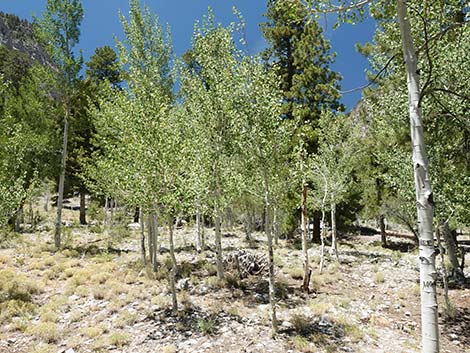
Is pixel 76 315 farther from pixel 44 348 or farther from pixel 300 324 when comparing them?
pixel 300 324

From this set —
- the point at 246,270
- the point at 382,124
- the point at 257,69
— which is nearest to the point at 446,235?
the point at 382,124

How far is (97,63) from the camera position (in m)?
37.2

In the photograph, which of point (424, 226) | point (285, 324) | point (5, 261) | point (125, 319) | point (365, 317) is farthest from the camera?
A: point (5, 261)

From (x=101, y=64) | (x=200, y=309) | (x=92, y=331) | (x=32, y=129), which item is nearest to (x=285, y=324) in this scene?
(x=200, y=309)

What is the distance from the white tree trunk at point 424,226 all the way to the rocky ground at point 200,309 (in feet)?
20.7

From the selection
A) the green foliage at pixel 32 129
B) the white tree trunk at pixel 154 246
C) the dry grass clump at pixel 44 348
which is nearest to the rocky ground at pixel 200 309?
the dry grass clump at pixel 44 348

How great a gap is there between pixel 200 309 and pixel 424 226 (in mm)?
9864

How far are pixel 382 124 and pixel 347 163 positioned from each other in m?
6.42

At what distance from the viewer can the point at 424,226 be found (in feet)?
13.8

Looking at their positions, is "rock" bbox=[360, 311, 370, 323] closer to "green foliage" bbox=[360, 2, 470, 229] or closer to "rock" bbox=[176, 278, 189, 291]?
"green foliage" bbox=[360, 2, 470, 229]

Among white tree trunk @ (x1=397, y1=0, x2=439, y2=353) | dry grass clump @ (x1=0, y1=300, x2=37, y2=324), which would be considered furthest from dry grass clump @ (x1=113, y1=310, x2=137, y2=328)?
white tree trunk @ (x1=397, y1=0, x2=439, y2=353)

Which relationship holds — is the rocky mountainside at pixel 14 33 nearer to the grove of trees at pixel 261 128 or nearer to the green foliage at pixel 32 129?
the green foliage at pixel 32 129

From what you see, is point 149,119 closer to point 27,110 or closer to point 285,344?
point 285,344

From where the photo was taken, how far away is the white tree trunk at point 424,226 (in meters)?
4.04
